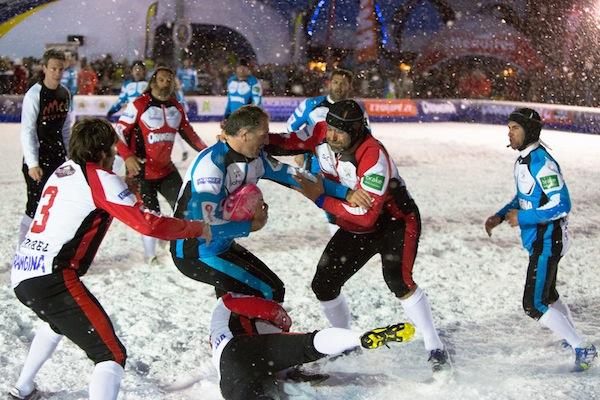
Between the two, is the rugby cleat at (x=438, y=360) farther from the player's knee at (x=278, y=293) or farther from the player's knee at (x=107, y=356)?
the player's knee at (x=107, y=356)

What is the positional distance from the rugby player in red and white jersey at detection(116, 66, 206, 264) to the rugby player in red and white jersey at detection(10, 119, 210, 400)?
318 cm

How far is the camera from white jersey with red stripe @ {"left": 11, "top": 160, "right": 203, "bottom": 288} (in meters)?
3.62

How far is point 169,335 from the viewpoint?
5.35 meters

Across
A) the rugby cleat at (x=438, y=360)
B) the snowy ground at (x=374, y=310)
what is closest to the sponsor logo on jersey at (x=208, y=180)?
the snowy ground at (x=374, y=310)

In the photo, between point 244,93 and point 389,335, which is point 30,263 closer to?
point 389,335

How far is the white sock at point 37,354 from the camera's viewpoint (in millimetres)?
4164

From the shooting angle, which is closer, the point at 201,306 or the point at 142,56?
the point at 201,306

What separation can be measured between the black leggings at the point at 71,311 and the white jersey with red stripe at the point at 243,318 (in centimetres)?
71

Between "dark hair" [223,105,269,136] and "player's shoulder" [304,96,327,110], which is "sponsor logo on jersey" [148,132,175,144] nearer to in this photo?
"player's shoulder" [304,96,327,110]

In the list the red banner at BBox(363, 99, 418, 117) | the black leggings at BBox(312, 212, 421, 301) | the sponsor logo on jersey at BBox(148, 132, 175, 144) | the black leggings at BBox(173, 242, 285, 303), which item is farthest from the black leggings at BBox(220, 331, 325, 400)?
the red banner at BBox(363, 99, 418, 117)

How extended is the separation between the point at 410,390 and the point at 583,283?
3.24 meters

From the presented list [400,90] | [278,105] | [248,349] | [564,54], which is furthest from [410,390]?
[564,54]

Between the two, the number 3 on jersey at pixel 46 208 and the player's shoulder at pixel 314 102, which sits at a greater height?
the player's shoulder at pixel 314 102

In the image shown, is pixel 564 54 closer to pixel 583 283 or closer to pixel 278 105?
pixel 278 105
